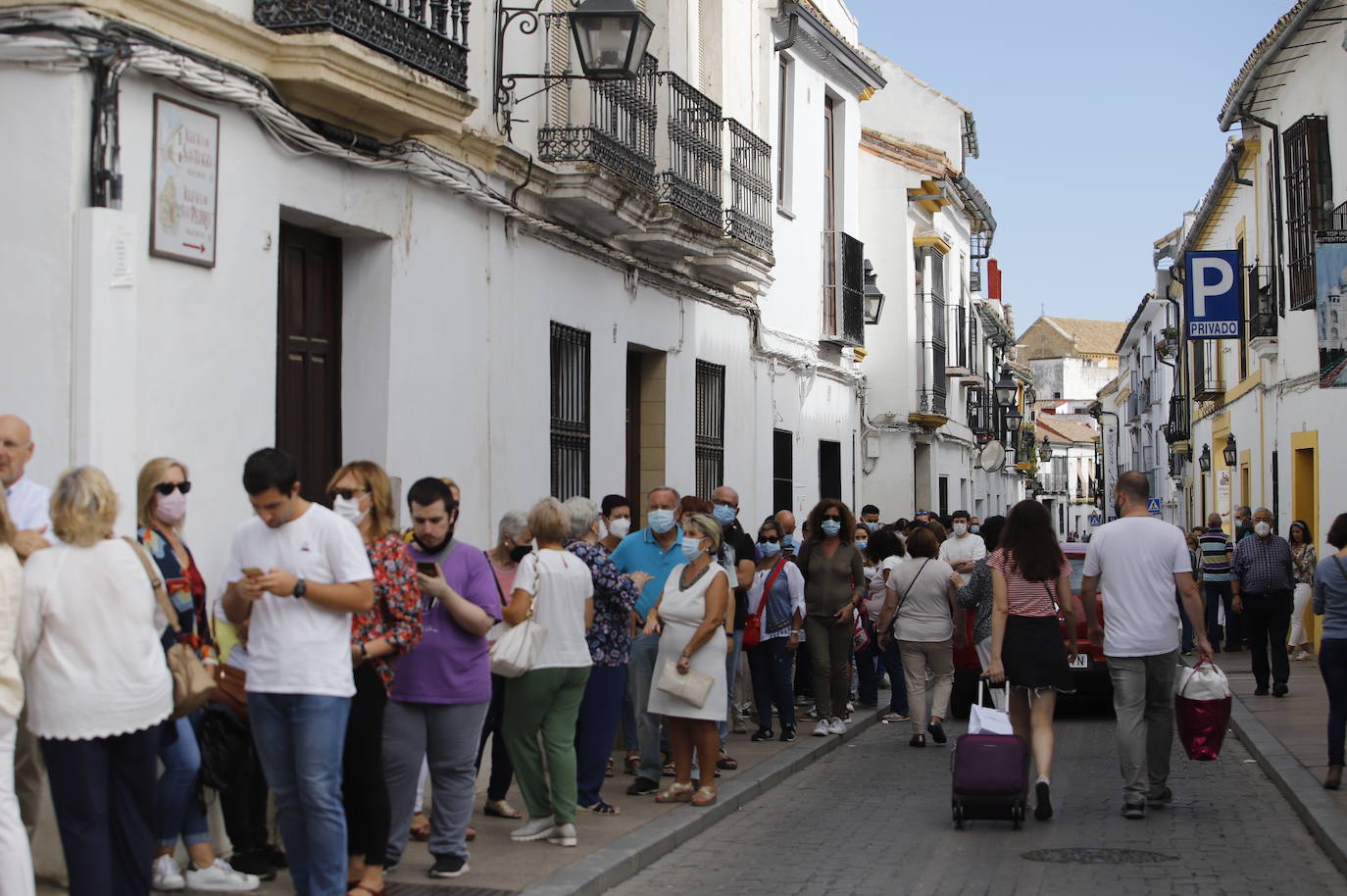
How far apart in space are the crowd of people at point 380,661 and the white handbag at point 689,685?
0.04ft

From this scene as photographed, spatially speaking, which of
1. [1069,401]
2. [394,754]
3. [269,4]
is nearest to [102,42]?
[269,4]

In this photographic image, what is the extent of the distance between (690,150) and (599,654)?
279 inches

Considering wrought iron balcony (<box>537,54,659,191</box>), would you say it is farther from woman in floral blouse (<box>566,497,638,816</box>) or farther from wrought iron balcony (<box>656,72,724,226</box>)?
woman in floral blouse (<box>566,497,638,816</box>)

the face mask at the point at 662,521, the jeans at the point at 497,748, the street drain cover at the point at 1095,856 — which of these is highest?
the face mask at the point at 662,521

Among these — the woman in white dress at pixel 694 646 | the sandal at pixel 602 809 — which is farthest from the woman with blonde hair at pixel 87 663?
the woman in white dress at pixel 694 646

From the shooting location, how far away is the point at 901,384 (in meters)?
29.5

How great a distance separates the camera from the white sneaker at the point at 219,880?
7.23m

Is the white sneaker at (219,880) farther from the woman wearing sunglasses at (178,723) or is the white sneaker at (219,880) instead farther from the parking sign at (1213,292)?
the parking sign at (1213,292)

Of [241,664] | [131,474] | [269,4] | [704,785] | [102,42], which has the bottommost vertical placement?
[704,785]

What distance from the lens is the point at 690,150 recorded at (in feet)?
49.5

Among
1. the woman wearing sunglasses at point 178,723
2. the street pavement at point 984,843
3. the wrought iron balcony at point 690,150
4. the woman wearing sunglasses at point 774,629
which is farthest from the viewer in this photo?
the wrought iron balcony at point 690,150

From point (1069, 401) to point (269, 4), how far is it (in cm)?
10630

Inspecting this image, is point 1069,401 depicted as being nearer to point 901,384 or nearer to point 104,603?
point 901,384

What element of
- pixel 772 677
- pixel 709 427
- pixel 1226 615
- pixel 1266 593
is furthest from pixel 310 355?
pixel 1226 615
